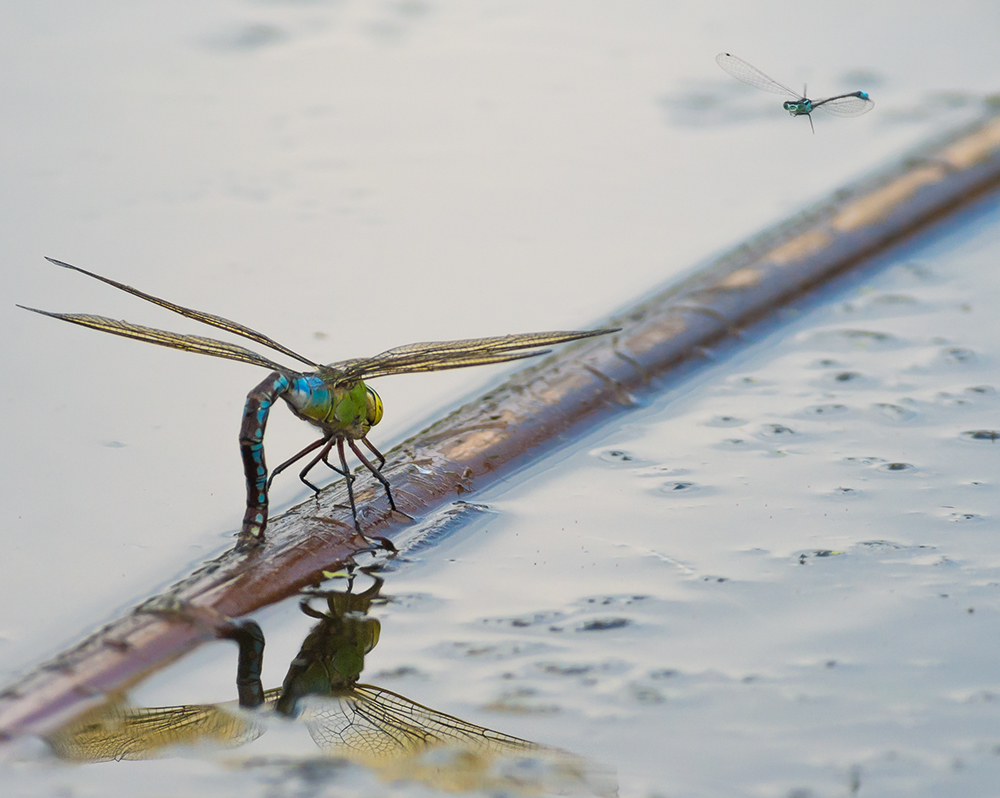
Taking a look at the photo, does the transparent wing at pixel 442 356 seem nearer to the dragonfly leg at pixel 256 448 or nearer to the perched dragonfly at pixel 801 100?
the dragonfly leg at pixel 256 448

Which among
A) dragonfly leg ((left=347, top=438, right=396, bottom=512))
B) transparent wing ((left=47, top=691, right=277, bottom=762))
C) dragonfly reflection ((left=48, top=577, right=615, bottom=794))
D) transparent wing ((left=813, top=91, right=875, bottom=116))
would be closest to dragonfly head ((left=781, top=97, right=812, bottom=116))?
transparent wing ((left=813, top=91, right=875, bottom=116))

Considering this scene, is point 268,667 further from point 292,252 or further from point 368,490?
point 292,252

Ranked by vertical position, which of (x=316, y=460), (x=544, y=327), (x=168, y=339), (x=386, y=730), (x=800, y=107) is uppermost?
(x=800, y=107)

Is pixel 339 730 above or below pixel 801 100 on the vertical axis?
below

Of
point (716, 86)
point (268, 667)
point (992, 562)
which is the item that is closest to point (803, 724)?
point (992, 562)

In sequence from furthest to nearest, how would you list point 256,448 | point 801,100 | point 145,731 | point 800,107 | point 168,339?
point 801,100 → point 800,107 → point 168,339 → point 256,448 → point 145,731

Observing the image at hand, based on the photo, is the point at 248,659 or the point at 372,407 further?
the point at 372,407

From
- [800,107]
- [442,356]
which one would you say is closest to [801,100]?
[800,107]

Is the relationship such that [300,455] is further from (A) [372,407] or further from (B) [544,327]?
(B) [544,327]

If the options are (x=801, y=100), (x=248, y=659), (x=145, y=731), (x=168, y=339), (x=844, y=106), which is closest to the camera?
(x=145, y=731)
